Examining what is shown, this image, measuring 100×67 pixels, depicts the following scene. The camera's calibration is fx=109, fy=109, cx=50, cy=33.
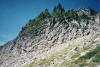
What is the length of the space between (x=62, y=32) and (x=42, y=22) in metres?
18.3

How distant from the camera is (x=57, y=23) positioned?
215 ft

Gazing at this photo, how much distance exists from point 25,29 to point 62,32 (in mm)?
29887

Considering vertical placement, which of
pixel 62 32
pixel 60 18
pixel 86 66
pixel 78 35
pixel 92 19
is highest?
pixel 60 18

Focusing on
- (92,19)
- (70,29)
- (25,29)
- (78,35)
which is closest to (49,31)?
(70,29)

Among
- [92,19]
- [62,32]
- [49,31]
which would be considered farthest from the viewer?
[92,19]

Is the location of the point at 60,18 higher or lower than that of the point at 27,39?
higher

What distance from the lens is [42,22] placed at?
234ft

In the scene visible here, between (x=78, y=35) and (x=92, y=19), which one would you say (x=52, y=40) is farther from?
(x=92, y=19)

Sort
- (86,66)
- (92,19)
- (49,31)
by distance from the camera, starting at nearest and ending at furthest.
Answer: (86,66)
(49,31)
(92,19)

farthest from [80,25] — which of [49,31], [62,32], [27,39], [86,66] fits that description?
[86,66]

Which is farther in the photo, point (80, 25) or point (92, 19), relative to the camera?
point (92, 19)

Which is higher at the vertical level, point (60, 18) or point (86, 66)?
point (60, 18)

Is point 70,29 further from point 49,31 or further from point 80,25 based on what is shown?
point 49,31

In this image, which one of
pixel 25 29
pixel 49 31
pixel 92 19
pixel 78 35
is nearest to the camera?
pixel 78 35
